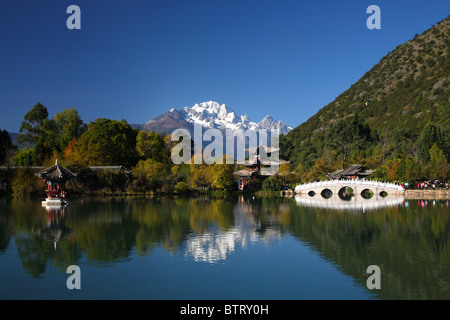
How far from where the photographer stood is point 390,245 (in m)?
18.3

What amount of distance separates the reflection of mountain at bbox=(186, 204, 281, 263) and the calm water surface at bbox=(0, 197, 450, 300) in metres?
0.04

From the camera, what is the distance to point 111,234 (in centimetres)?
2175

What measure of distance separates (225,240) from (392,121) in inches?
2790

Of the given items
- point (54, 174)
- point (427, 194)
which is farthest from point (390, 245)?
point (54, 174)

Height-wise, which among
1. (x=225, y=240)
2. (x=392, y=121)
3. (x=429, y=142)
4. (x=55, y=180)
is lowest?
(x=225, y=240)

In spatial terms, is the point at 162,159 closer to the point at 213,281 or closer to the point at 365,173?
the point at 365,173

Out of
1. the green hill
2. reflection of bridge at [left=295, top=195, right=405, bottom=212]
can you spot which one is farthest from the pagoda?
the green hill

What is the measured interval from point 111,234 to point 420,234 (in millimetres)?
15044

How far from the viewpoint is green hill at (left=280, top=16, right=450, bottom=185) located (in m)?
54.1

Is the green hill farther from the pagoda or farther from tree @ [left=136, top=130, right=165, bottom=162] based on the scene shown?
the pagoda

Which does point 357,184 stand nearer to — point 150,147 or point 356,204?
point 356,204

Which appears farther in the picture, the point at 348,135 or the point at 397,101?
the point at 397,101

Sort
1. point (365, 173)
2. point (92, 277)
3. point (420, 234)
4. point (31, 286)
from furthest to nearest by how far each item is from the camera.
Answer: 1. point (365, 173)
2. point (420, 234)
3. point (92, 277)
4. point (31, 286)
